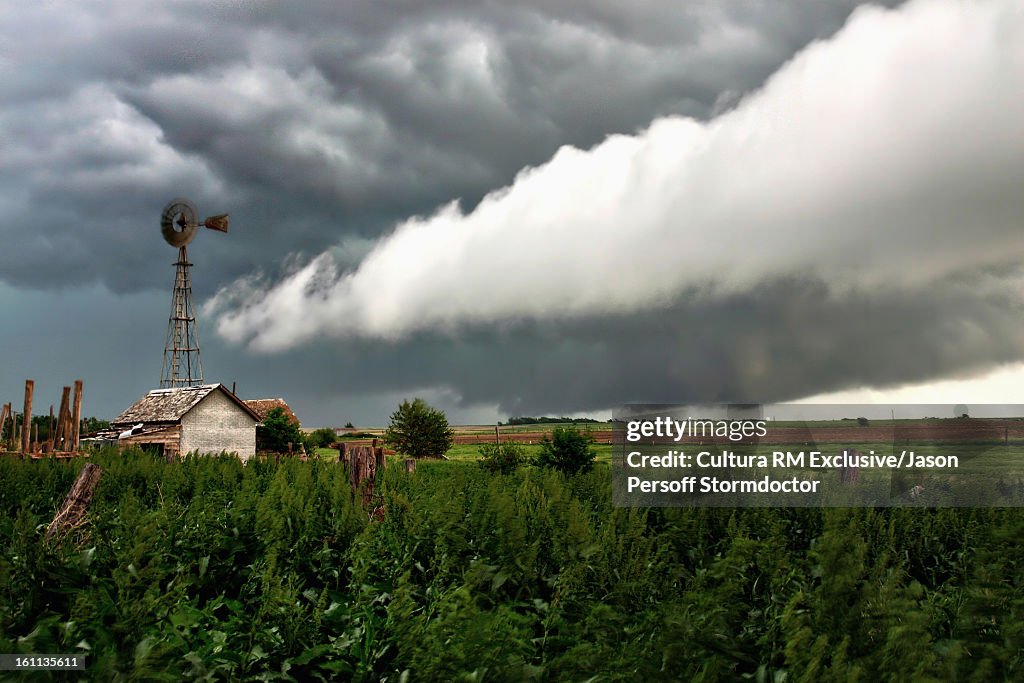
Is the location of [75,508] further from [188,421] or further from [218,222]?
[218,222]

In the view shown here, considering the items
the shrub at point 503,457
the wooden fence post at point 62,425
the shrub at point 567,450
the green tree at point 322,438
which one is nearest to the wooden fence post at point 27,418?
the wooden fence post at point 62,425

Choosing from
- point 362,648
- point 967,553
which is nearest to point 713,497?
point 967,553

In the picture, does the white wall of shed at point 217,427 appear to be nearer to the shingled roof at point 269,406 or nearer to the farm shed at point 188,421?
the farm shed at point 188,421

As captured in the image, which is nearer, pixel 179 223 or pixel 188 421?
pixel 188 421

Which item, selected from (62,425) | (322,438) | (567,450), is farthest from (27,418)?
(322,438)

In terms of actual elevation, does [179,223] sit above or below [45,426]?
above

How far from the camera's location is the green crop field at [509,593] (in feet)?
6.93

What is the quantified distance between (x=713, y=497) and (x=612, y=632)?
5457 mm

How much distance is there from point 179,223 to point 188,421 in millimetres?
22972

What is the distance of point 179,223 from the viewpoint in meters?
54.7

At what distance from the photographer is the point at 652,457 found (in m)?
7.87

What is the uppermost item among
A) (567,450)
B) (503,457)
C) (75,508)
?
(567,450)

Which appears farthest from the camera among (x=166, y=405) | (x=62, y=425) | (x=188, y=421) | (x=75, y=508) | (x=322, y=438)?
(x=322, y=438)

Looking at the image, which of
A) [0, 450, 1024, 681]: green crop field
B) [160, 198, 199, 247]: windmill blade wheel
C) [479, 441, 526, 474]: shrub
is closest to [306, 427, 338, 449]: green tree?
[160, 198, 199, 247]: windmill blade wheel
